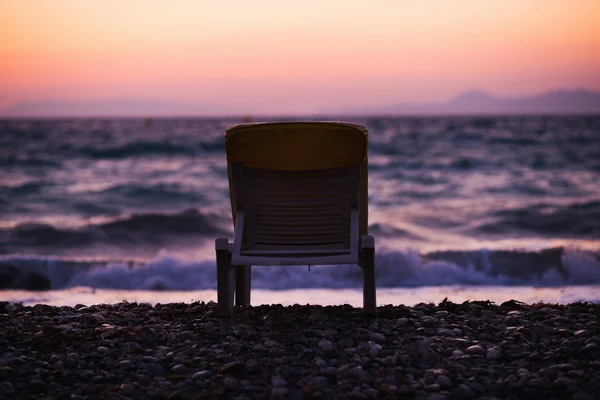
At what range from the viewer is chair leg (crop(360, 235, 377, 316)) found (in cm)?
544

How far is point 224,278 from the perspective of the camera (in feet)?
18.0

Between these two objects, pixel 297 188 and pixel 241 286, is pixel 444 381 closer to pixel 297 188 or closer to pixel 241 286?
pixel 297 188

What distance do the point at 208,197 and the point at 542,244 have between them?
10.3m

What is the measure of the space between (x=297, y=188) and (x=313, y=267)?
16.3ft

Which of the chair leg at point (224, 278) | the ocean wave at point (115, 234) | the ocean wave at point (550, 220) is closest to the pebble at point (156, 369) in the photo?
the chair leg at point (224, 278)

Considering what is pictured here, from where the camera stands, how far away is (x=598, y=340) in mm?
4734

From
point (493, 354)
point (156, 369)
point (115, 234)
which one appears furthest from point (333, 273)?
point (115, 234)

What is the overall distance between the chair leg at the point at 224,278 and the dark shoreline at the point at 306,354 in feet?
0.39

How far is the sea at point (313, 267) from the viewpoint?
31.5ft

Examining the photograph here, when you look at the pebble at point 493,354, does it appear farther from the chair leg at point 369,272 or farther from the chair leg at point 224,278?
the chair leg at point 224,278

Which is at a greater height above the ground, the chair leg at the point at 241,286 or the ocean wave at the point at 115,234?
the chair leg at the point at 241,286

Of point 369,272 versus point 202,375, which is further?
point 369,272

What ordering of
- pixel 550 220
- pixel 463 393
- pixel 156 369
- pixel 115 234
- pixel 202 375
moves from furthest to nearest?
pixel 550 220 → pixel 115 234 → pixel 156 369 → pixel 202 375 → pixel 463 393

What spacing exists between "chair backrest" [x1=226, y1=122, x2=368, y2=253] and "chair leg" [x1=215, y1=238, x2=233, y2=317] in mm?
248
